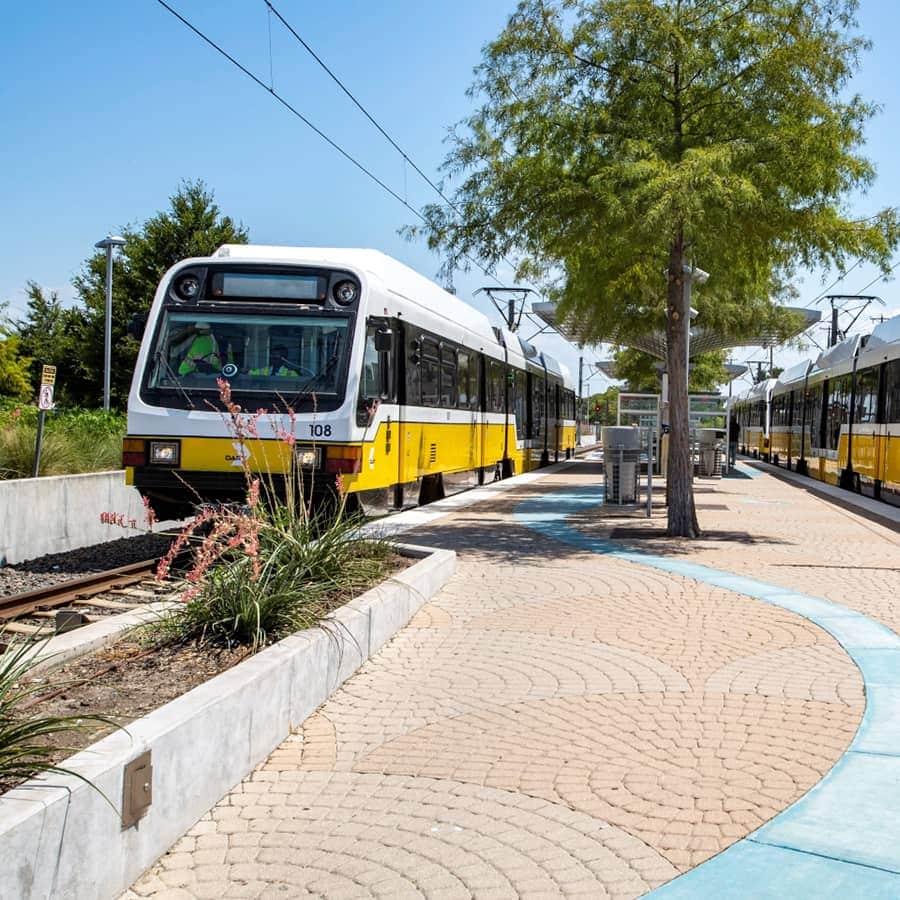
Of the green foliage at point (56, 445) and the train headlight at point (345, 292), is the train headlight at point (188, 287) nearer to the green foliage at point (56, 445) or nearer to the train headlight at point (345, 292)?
the train headlight at point (345, 292)

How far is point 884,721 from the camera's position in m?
5.52

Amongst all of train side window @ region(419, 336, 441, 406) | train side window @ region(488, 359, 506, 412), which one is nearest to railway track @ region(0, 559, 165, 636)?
train side window @ region(419, 336, 441, 406)

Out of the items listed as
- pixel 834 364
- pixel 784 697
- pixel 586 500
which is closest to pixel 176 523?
pixel 586 500

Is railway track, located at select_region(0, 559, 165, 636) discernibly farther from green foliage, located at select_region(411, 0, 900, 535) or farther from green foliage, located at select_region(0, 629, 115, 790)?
green foliage, located at select_region(411, 0, 900, 535)

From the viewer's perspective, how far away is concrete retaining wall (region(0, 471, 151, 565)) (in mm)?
11570

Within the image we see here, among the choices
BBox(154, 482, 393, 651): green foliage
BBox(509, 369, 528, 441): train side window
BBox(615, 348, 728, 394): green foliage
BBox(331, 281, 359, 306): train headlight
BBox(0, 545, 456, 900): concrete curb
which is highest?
BBox(615, 348, 728, 394): green foliage

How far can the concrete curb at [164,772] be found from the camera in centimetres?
314

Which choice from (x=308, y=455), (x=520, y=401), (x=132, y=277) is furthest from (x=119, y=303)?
(x=308, y=455)

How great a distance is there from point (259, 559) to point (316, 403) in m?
4.70

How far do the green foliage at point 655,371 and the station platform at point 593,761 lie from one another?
99.0 ft

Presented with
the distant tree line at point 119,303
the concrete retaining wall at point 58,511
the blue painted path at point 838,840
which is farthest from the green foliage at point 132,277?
the blue painted path at point 838,840

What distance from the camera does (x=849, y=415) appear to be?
2352 cm

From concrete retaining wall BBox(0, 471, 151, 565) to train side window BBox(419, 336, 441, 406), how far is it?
414cm

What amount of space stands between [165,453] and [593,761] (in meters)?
6.98
